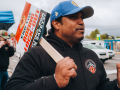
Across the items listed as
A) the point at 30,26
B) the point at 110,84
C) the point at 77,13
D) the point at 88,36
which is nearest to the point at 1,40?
the point at 30,26

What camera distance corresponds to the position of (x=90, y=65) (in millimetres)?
1355

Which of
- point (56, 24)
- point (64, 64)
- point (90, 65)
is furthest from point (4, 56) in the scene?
point (64, 64)

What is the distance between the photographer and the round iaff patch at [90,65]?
4.34 feet

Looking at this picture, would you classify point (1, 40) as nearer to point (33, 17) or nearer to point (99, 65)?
point (33, 17)

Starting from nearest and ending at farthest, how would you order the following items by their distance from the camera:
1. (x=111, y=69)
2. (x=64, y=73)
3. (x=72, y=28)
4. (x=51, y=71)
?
(x=64, y=73), (x=51, y=71), (x=72, y=28), (x=111, y=69)

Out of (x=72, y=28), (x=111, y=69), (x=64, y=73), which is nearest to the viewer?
(x=64, y=73)

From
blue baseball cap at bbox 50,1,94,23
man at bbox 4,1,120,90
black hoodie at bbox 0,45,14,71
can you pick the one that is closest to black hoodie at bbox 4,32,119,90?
man at bbox 4,1,120,90

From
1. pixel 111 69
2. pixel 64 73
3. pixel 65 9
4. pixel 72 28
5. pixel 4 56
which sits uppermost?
pixel 65 9

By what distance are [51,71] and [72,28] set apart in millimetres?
515

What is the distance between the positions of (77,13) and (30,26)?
707 millimetres

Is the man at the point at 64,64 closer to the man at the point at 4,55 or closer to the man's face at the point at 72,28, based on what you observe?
the man's face at the point at 72,28

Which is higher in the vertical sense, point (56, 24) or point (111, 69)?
point (56, 24)

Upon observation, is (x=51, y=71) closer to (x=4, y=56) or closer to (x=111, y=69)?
(x=4, y=56)

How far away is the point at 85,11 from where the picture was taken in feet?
4.92
